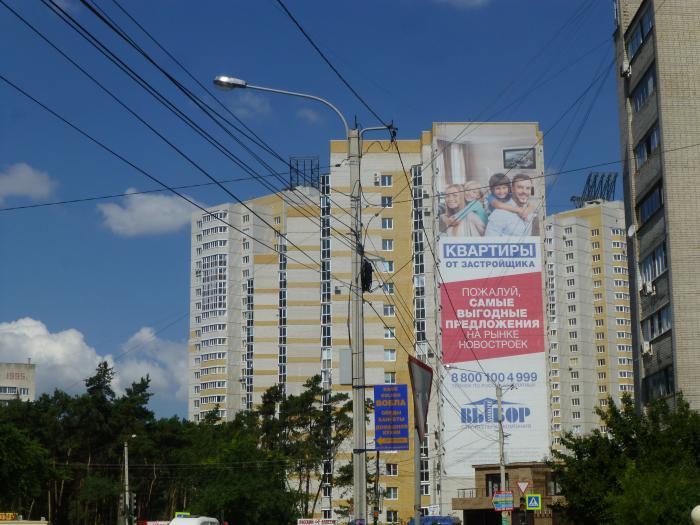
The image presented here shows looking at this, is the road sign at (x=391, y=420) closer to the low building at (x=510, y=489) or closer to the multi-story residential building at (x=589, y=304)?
the low building at (x=510, y=489)

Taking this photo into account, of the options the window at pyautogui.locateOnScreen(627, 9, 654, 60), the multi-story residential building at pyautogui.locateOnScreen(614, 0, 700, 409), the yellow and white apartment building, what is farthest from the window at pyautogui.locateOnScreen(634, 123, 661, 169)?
the yellow and white apartment building

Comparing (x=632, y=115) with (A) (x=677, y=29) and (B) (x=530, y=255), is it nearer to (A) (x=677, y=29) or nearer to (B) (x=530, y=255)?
(A) (x=677, y=29)

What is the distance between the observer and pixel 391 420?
25.6 meters

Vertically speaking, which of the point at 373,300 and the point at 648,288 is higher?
the point at 373,300

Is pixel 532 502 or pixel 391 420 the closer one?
pixel 391 420

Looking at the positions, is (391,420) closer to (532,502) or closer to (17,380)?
(532,502)

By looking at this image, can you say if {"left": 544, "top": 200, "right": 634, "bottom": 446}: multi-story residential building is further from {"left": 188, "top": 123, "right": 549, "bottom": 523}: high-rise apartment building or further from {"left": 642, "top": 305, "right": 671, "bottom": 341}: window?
{"left": 642, "top": 305, "right": 671, "bottom": 341}: window

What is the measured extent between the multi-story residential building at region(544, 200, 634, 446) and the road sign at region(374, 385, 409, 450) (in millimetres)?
148441

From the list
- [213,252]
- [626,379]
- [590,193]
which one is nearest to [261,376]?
[213,252]

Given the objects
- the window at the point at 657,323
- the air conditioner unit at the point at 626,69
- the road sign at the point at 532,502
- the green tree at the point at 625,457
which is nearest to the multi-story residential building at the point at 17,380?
the air conditioner unit at the point at 626,69

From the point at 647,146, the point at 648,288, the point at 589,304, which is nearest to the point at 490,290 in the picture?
the point at 647,146

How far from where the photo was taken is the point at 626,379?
583 ft

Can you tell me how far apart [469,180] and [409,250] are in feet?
44.2

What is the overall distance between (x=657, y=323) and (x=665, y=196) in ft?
17.4
